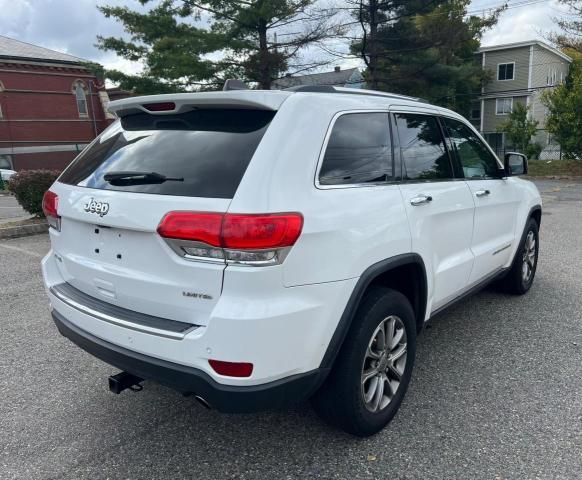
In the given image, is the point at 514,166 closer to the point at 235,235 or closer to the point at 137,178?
the point at 235,235

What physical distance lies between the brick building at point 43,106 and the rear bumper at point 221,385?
108 ft

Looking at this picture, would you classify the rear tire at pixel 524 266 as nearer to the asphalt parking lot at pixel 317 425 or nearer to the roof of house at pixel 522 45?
the asphalt parking lot at pixel 317 425

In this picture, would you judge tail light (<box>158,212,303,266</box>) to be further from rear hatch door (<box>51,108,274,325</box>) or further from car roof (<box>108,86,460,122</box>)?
car roof (<box>108,86,460,122</box>)

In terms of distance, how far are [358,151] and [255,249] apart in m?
0.97

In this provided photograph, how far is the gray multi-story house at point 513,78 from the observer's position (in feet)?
112

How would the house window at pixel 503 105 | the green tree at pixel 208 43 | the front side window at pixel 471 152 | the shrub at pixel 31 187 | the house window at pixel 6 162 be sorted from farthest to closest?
the house window at pixel 503 105
the house window at pixel 6 162
the green tree at pixel 208 43
the shrub at pixel 31 187
the front side window at pixel 471 152

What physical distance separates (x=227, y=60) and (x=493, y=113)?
2457 centimetres

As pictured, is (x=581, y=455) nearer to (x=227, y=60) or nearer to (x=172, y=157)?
(x=172, y=157)

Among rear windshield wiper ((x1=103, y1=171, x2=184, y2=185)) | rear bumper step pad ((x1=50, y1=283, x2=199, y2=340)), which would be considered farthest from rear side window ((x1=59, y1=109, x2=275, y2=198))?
rear bumper step pad ((x1=50, y1=283, x2=199, y2=340))

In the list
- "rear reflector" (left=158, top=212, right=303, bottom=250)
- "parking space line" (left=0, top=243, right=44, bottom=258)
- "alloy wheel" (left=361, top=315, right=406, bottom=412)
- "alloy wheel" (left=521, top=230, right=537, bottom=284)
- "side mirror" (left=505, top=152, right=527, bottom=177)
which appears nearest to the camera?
"rear reflector" (left=158, top=212, right=303, bottom=250)

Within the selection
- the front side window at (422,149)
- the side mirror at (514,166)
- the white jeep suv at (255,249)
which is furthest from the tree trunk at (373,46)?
the white jeep suv at (255,249)

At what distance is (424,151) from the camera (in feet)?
10.8

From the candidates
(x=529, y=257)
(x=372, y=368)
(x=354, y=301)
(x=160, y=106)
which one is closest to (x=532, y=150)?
(x=529, y=257)

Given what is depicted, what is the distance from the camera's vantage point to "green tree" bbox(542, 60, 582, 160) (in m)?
20.4
